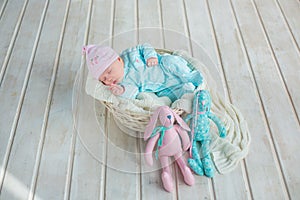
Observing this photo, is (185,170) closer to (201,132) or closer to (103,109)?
(201,132)

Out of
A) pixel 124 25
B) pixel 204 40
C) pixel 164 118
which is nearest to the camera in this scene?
pixel 164 118

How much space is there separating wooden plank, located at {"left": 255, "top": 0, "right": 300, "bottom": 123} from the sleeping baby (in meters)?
0.44

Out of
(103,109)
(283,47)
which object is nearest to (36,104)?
(103,109)

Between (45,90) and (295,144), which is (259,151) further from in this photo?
(45,90)

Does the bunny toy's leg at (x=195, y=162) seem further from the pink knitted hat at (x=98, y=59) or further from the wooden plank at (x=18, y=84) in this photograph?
the wooden plank at (x=18, y=84)

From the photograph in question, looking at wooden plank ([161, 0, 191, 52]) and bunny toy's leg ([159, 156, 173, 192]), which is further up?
wooden plank ([161, 0, 191, 52])

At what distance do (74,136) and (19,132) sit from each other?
0.22m

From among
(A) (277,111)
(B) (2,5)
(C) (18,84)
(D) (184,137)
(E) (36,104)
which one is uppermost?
(B) (2,5)

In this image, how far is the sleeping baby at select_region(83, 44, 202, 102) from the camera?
118 centimetres

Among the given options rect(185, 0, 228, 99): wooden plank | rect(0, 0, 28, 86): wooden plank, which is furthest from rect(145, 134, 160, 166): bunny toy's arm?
rect(0, 0, 28, 86): wooden plank

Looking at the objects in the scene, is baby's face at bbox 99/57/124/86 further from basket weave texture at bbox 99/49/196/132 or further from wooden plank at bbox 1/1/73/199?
wooden plank at bbox 1/1/73/199

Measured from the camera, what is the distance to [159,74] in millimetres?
1250

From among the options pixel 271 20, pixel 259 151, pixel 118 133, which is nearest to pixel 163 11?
pixel 271 20

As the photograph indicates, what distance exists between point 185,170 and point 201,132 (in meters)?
0.14
